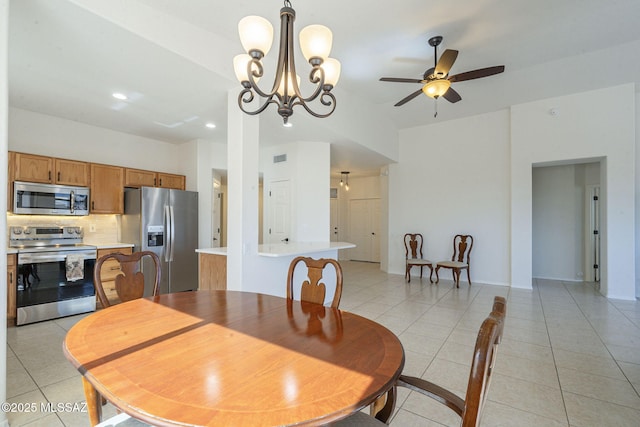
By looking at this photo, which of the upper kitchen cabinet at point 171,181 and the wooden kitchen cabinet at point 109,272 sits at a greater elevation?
the upper kitchen cabinet at point 171,181

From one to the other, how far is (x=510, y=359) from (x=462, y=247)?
3.40m

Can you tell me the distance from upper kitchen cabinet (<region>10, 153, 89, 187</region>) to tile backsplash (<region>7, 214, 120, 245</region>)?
544 mm

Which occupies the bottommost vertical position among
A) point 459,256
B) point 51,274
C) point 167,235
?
point 459,256

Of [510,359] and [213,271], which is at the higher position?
[213,271]

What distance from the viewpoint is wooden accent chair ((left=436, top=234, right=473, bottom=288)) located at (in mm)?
5492

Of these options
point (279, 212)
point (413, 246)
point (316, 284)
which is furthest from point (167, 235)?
point (413, 246)

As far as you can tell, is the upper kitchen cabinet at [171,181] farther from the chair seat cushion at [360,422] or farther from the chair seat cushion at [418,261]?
the chair seat cushion at [360,422]

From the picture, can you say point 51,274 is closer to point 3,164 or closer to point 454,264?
point 3,164

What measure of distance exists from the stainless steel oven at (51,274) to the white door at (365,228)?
267 inches

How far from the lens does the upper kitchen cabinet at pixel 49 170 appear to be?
11.9ft

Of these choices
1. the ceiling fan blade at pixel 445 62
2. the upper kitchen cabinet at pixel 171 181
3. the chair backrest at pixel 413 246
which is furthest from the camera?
the chair backrest at pixel 413 246

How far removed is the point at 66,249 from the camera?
12.1 ft

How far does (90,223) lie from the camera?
4500 mm

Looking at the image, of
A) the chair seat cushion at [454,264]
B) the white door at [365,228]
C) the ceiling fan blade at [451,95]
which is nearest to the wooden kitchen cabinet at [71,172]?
the ceiling fan blade at [451,95]
